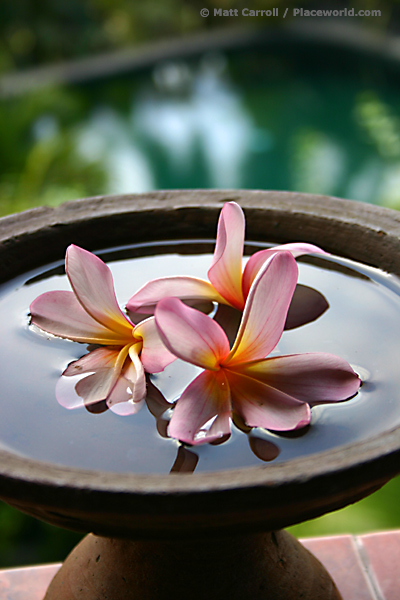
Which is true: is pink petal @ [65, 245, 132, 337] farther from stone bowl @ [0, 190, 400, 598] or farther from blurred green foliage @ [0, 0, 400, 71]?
blurred green foliage @ [0, 0, 400, 71]

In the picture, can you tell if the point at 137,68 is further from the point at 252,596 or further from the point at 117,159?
the point at 252,596

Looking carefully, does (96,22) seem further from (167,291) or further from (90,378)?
(90,378)

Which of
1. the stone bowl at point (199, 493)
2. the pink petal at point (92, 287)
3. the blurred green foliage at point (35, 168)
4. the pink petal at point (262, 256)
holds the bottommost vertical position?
the stone bowl at point (199, 493)

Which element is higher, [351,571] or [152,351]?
[152,351]

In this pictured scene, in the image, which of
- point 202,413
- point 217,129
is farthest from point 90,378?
point 217,129

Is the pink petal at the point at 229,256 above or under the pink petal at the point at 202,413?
above

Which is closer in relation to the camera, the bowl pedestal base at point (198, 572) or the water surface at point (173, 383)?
the water surface at point (173, 383)

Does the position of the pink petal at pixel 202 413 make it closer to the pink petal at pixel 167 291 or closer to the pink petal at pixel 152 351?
the pink petal at pixel 152 351

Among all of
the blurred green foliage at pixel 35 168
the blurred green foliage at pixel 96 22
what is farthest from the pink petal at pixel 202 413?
the blurred green foliage at pixel 96 22
